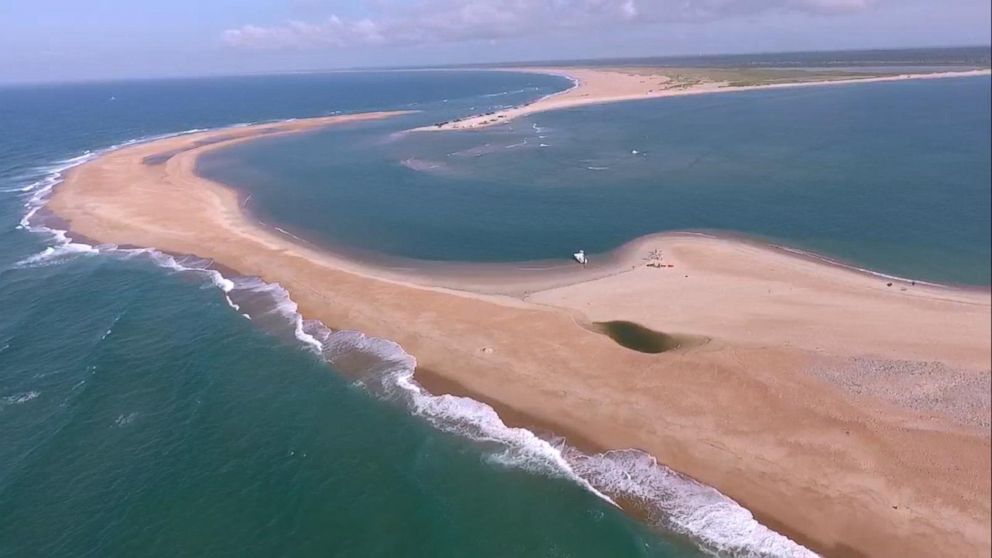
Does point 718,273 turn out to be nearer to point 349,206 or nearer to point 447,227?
point 447,227

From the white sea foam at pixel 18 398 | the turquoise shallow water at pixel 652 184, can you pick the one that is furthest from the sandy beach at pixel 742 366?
the white sea foam at pixel 18 398

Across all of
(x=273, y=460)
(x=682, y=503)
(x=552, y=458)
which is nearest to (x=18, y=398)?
(x=273, y=460)

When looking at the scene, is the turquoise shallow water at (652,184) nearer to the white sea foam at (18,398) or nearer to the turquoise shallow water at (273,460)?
the turquoise shallow water at (273,460)

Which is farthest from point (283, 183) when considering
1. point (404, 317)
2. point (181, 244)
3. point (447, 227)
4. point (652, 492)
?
point (652, 492)

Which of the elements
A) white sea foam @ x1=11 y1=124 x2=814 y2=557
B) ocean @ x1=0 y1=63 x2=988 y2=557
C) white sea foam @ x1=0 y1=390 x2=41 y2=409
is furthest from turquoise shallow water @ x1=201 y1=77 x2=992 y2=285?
white sea foam @ x1=0 y1=390 x2=41 y2=409

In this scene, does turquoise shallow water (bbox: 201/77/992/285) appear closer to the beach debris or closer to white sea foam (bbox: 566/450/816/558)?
the beach debris

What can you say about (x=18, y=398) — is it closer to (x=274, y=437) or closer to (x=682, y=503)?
(x=274, y=437)
